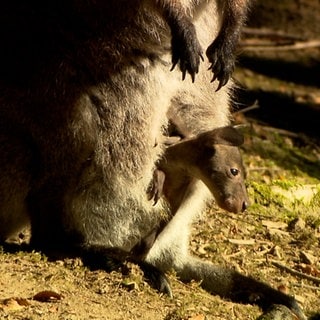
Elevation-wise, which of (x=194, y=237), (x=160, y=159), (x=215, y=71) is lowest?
(x=194, y=237)

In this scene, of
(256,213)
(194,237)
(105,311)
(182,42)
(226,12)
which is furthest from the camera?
(256,213)

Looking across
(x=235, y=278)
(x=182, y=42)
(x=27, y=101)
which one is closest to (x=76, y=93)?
(x=27, y=101)

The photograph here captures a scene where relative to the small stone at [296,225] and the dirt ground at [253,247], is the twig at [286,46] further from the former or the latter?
the small stone at [296,225]

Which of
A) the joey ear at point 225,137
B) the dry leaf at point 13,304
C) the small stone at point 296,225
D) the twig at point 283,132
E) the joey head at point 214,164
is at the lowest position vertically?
the dry leaf at point 13,304

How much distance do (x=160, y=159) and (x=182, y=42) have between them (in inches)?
29.8

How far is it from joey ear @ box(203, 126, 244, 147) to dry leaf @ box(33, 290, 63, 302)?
1277 millimetres

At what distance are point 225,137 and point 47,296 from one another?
1.40 metres

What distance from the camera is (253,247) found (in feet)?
19.6

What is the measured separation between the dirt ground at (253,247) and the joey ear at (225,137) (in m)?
0.77

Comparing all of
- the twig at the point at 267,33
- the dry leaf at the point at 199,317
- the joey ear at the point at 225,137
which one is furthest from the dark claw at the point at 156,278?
the twig at the point at 267,33

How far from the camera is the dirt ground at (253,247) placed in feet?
14.9

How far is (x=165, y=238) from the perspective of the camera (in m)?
5.50

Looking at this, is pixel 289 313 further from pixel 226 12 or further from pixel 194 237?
pixel 226 12

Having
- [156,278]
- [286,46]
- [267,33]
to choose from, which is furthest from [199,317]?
[267,33]
